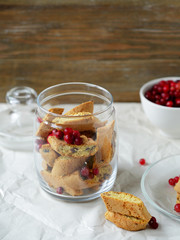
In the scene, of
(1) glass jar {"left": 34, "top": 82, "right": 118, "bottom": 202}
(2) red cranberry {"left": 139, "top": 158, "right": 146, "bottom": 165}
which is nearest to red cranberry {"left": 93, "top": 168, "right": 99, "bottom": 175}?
(1) glass jar {"left": 34, "top": 82, "right": 118, "bottom": 202}

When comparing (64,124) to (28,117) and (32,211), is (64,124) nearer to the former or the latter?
(32,211)

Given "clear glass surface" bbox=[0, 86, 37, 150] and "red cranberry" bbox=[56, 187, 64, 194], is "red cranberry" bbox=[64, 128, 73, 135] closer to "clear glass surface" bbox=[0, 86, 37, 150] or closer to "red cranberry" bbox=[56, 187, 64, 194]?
"red cranberry" bbox=[56, 187, 64, 194]

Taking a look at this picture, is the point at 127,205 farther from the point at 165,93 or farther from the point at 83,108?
the point at 165,93

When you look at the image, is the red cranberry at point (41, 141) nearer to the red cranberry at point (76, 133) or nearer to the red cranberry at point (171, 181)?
the red cranberry at point (76, 133)

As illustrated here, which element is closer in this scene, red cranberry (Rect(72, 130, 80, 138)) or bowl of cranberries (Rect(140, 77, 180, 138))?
red cranberry (Rect(72, 130, 80, 138))

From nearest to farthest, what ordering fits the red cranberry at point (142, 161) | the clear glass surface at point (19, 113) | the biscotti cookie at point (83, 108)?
the biscotti cookie at point (83, 108) → the red cranberry at point (142, 161) → the clear glass surface at point (19, 113)

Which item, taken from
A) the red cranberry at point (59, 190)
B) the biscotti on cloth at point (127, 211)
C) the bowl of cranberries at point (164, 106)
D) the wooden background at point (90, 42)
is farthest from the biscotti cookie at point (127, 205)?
the wooden background at point (90, 42)
